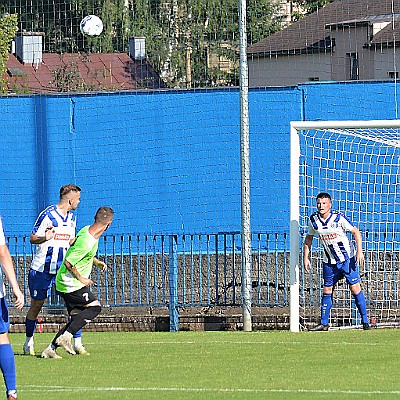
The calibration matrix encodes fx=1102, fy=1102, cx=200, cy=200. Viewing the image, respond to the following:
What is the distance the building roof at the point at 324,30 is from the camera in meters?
17.9

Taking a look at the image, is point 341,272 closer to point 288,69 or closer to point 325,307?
point 325,307

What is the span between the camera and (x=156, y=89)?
1812 cm

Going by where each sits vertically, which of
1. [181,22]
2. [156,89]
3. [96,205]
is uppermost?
[181,22]

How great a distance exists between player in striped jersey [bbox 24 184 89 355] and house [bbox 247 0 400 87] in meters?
6.18

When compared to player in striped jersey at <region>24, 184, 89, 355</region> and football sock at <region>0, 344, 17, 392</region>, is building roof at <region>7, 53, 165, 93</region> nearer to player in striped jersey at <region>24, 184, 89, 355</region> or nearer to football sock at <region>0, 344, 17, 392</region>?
player in striped jersey at <region>24, 184, 89, 355</region>

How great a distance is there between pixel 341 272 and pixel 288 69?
15.0 feet

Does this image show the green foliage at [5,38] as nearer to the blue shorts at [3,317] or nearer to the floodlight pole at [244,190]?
the floodlight pole at [244,190]

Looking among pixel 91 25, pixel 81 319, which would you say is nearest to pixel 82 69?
pixel 91 25

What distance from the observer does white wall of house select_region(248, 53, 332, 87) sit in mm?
18406

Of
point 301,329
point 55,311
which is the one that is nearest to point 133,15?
point 55,311

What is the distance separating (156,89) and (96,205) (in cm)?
215

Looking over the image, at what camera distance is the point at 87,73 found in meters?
19.8

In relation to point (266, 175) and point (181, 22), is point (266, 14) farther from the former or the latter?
point (266, 175)

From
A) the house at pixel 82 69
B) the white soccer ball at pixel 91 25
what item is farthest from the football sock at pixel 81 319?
the white soccer ball at pixel 91 25
